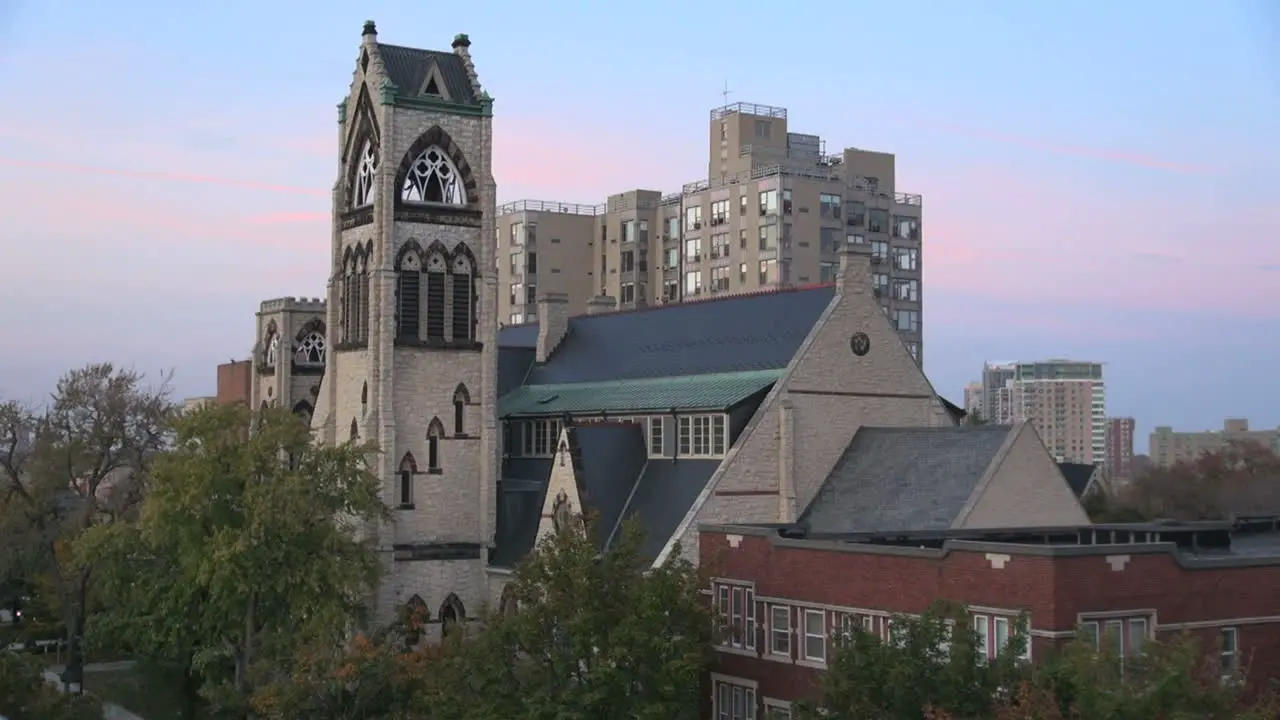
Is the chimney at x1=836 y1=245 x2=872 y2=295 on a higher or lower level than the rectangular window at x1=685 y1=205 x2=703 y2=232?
lower

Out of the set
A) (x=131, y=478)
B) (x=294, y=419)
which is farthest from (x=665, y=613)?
(x=131, y=478)

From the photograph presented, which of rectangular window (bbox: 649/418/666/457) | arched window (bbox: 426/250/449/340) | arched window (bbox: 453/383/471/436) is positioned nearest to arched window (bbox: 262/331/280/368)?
arched window (bbox: 426/250/449/340)

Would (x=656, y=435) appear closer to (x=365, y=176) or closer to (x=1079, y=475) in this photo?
(x=365, y=176)

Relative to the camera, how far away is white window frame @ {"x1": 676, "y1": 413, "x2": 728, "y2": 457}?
1987 inches

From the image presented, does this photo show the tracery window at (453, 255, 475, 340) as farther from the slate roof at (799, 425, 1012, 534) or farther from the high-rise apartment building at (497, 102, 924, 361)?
the high-rise apartment building at (497, 102, 924, 361)

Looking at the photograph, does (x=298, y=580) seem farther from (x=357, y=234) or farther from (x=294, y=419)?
(x=357, y=234)

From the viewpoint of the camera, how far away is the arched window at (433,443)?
57031 mm

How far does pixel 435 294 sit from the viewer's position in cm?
5784

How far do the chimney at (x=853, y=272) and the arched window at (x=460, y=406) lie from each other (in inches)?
580

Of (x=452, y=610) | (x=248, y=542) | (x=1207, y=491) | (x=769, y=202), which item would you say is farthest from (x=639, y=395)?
(x=1207, y=491)

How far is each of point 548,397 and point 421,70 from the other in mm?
13085

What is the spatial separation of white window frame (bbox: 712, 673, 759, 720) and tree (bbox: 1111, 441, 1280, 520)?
47.8m

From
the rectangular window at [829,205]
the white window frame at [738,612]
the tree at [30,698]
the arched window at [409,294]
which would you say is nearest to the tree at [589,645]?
the white window frame at [738,612]

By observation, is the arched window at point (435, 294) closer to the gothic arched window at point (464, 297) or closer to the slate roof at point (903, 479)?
the gothic arched window at point (464, 297)
